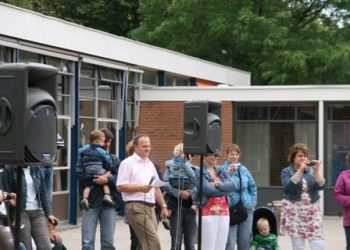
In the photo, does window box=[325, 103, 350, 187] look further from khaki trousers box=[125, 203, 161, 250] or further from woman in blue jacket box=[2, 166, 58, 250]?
woman in blue jacket box=[2, 166, 58, 250]

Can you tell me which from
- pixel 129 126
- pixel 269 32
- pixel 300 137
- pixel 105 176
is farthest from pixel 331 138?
pixel 105 176

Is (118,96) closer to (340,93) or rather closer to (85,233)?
(340,93)

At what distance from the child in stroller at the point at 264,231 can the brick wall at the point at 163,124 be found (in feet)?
37.5

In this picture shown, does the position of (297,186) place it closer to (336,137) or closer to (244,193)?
(244,193)

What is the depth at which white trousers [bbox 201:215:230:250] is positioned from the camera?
11984 mm

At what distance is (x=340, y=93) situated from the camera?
2361 centimetres

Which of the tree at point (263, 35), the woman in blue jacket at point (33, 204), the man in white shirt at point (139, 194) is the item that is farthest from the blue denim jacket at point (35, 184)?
the tree at point (263, 35)

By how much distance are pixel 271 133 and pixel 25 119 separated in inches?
692

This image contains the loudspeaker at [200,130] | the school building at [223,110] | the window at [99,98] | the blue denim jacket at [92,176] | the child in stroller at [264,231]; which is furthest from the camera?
the school building at [223,110]

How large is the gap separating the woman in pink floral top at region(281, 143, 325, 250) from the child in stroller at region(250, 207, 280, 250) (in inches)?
24.4

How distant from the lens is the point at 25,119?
720 cm

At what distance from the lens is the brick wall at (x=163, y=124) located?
24500mm

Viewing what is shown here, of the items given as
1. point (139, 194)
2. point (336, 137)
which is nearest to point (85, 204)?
point (139, 194)

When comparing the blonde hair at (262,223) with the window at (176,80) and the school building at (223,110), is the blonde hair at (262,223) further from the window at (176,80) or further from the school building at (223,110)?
the window at (176,80)
